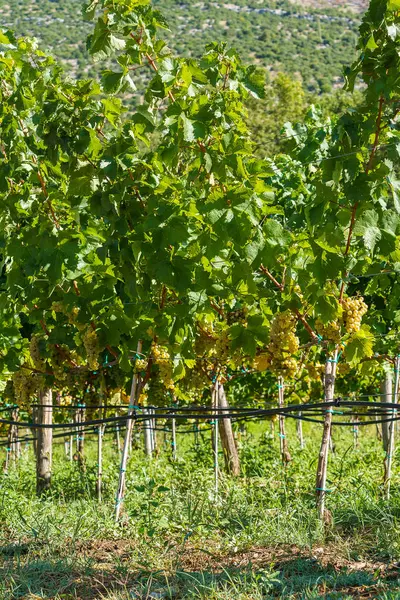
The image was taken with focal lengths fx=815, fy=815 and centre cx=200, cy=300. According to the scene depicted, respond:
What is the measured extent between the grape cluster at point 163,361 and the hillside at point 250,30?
168ft

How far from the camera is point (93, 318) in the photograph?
5.27m

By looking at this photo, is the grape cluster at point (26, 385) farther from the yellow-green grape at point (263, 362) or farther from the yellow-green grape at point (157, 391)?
the yellow-green grape at point (263, 362)

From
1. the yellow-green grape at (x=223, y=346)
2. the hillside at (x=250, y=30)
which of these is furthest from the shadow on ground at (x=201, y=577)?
the hillside at (x=250, y=30)

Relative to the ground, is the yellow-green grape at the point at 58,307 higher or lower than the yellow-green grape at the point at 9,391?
higher

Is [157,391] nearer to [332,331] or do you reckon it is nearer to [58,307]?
[58,307]

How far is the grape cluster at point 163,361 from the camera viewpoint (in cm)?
512

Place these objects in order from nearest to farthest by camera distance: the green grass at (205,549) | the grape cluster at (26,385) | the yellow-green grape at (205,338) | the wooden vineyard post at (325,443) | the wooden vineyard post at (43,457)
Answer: the green grass at (205,549), the wooden vineyard post at (325,443), the yellow-green grape at (205,338), the grape cluster at (26,385), the wooden vineyard post at (43,457)

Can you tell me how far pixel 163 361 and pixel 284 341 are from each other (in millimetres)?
970

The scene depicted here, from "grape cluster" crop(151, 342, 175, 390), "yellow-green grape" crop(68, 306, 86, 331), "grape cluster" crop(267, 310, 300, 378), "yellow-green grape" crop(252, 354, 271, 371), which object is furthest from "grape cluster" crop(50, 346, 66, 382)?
"grape cluster" crop(267, 310, 300, 378)

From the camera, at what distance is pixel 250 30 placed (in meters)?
68.9

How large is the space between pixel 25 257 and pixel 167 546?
189cm

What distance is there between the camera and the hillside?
59.2 m

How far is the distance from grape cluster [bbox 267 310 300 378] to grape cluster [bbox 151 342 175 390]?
80 cm

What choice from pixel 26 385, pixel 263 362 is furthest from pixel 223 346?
pixel 26 385
